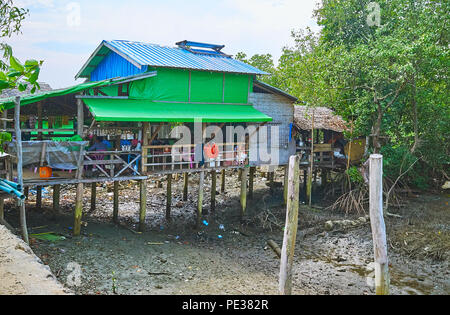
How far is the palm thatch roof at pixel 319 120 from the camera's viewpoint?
18.4 meters

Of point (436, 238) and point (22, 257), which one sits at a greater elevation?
point (22, 257)

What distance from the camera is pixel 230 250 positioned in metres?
13.6

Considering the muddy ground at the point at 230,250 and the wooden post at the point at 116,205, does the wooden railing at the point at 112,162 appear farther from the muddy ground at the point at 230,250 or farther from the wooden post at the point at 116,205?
the muddy ground at the point at 230,250

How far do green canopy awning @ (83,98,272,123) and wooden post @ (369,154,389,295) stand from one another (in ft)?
25.5

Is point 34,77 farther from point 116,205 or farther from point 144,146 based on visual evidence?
point 116,205

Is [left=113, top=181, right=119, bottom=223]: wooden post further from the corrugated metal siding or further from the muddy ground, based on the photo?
the corrugated metal siding

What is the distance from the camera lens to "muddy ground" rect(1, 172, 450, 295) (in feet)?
34.0

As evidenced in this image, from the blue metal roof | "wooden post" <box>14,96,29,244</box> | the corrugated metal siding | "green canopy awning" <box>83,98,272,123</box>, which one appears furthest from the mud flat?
the corrugated metal siding

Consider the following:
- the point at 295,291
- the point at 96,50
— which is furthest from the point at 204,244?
the point at 96,50

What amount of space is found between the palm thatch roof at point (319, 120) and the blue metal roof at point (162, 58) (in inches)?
133

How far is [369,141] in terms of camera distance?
18656mm

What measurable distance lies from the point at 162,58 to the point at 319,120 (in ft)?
26.4
